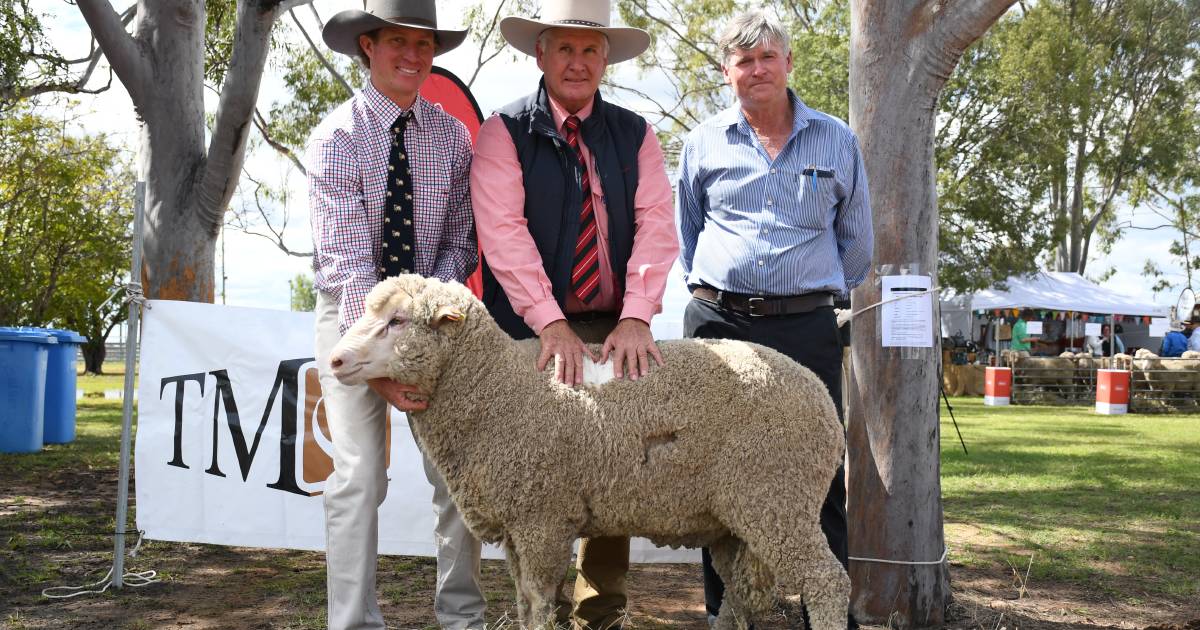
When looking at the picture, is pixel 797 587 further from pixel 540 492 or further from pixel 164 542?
pixel 164 542

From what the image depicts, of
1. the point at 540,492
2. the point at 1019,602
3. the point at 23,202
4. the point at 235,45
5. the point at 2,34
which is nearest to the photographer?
the point at 540,492

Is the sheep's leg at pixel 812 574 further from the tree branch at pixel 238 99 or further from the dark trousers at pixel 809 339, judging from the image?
the tree branch at pixel 238 99

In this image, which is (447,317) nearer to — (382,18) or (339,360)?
(339,360)

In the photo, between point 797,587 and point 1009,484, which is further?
point 1009,484

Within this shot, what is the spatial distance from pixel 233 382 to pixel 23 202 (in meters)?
15.7

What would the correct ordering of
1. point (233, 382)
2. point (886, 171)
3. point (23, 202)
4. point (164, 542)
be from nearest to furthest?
point (886, 171), point (233, 382), point (164, 542), point (23, 202)

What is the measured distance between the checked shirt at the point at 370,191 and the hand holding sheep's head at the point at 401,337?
0.20 m

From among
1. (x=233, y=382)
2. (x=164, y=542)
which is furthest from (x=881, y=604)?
(x=164, y=542)

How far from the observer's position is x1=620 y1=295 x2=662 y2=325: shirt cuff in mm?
3236

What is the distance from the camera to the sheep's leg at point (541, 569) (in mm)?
3041

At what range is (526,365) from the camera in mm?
3180

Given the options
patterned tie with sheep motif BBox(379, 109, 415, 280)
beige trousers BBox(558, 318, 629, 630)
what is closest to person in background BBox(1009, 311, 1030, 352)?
beige trousers BBox(558, 318, 629, 630)

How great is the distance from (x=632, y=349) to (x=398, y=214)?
1025 mm

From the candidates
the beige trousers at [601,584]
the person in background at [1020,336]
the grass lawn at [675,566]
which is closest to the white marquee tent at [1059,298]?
the person in background at [1020,336]
